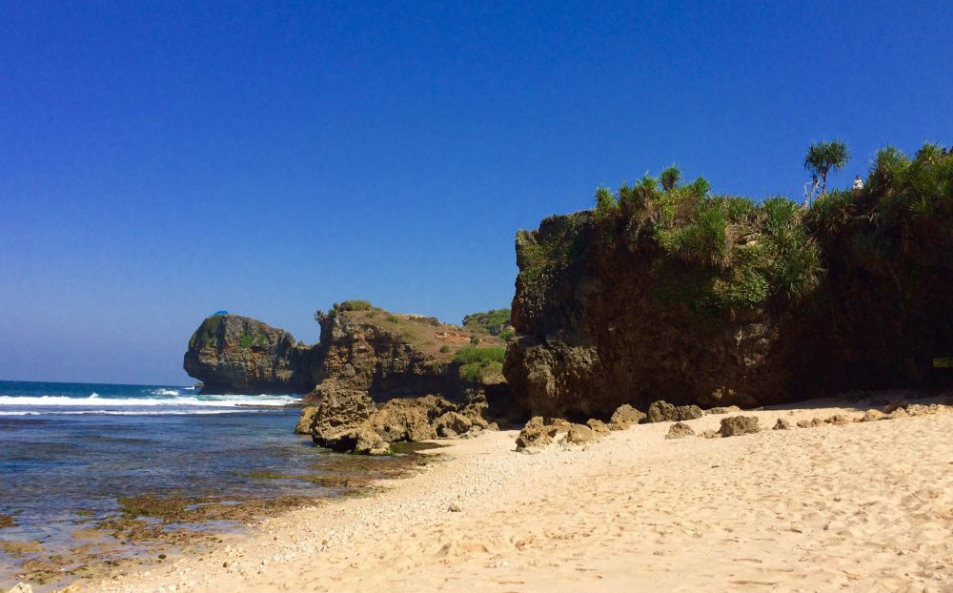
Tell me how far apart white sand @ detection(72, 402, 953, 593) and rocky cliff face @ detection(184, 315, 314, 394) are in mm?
74702

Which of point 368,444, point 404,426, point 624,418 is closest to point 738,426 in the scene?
point 624,418

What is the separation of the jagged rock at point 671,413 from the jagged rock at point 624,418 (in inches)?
19.3

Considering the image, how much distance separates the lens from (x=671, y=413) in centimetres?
1986

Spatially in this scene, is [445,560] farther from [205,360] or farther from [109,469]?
[205,360]

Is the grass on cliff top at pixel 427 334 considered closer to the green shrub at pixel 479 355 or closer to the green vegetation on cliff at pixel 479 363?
the green shrub at pixel 479 355

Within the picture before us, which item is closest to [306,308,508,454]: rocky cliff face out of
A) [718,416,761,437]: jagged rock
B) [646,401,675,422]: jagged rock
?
[646,401,675,422]: jagged rock

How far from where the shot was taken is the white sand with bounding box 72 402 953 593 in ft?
17.1

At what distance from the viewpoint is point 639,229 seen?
75.7 ft

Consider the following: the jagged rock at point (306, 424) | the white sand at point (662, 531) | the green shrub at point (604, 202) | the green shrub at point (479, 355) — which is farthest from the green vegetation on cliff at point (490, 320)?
the white sand at point (662, 531)

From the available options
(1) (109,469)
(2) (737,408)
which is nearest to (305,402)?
(1) (109,469)

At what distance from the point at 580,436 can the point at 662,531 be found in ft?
36.1

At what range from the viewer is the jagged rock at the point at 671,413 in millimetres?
19422

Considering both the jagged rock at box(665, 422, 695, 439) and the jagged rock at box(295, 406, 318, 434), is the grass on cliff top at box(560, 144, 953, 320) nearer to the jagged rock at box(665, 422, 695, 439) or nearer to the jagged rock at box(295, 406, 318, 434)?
the jagged rock at box(665, 422, 695, 439)

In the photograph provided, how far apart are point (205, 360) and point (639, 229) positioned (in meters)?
81.8
